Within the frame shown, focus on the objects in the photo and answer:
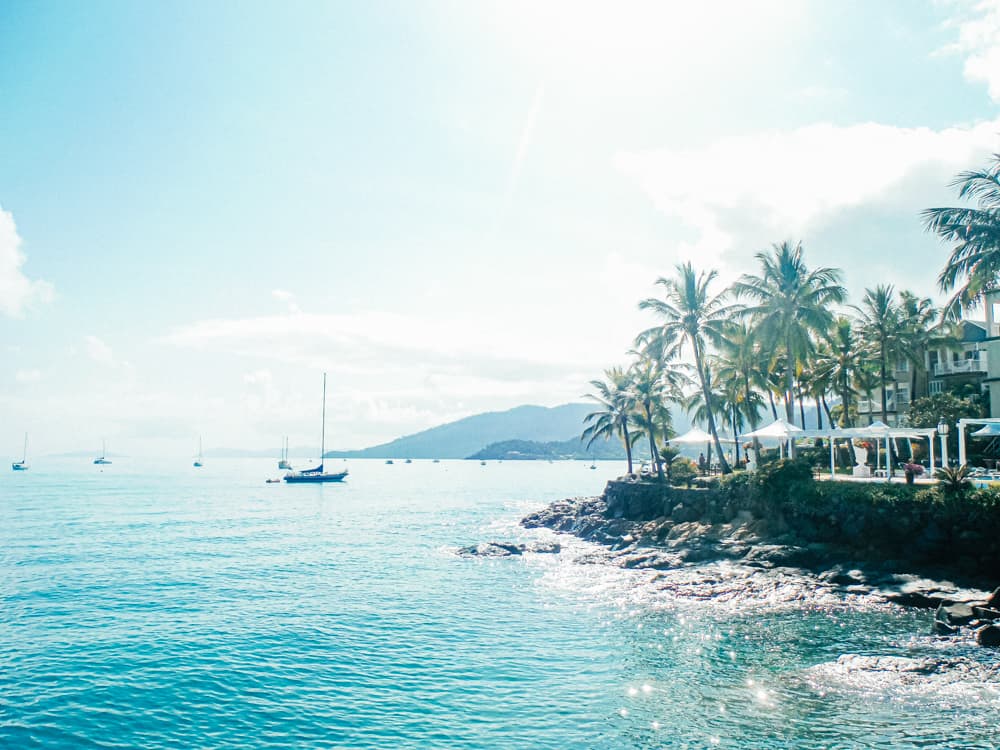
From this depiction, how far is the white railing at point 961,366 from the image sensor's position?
5197 centimetres

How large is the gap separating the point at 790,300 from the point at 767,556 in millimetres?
20019

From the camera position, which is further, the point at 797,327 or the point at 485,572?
the point at 797,327

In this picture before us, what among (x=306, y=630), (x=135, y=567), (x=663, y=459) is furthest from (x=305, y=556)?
(x=663, y=459)

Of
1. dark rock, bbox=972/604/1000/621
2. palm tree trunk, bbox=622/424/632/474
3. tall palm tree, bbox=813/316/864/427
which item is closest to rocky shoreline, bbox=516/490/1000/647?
dark rock, bbox=972/604/1000/621

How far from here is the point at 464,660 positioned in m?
20.2

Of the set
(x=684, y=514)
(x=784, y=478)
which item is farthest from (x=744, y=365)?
(x=784, y=478)

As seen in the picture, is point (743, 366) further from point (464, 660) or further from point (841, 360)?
point (464, 660)

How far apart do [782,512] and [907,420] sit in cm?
1933

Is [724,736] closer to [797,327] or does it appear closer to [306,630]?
[306,630]

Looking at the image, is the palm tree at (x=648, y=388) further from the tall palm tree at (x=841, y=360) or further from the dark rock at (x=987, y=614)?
the dark rock at (x=987, y=614)

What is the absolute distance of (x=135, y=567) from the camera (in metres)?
36.2

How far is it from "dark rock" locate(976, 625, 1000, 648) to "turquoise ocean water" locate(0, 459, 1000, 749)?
0.71 metres

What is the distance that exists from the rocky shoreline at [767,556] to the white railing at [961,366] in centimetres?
2966

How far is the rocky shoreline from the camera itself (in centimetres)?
2192
